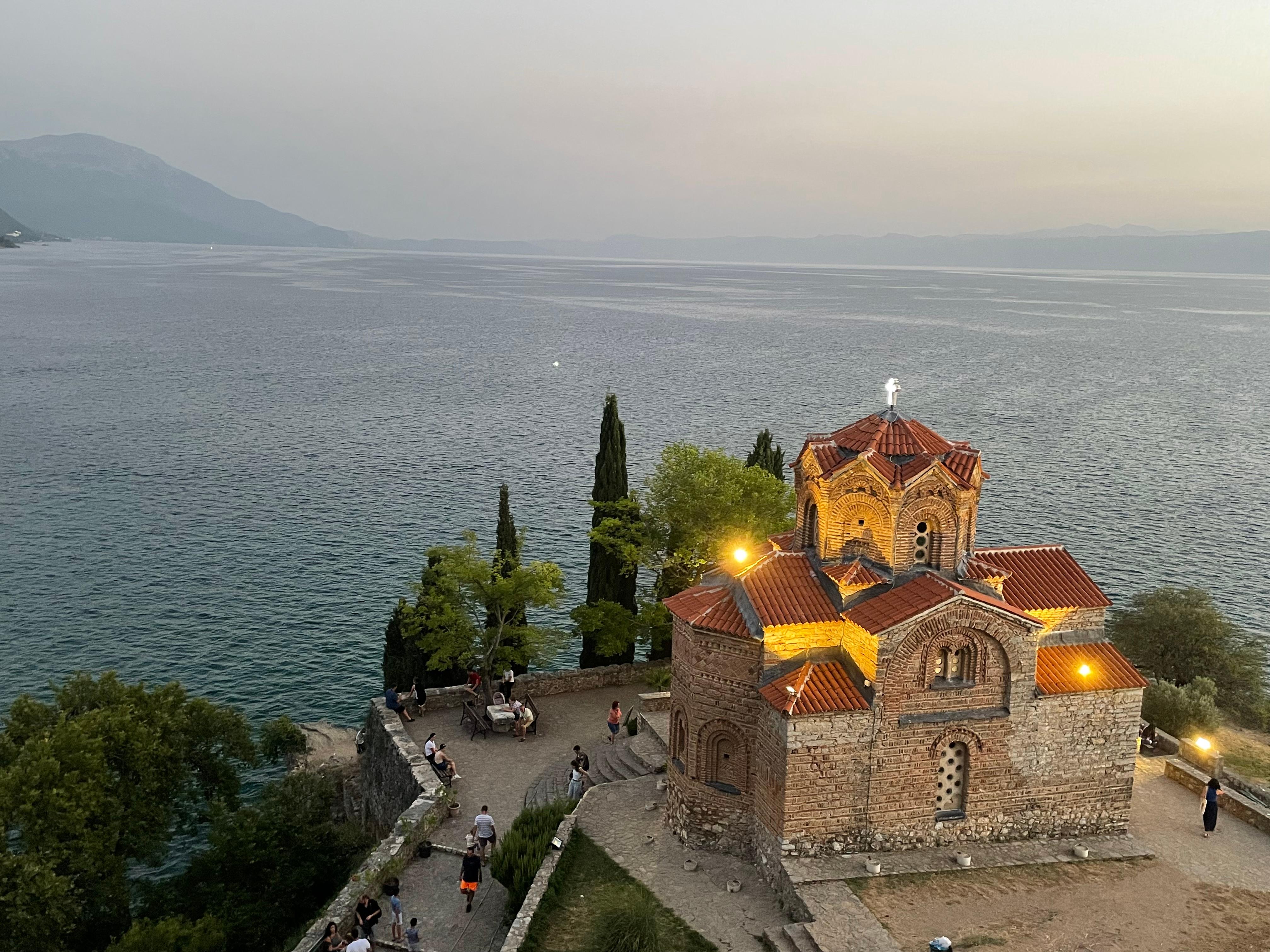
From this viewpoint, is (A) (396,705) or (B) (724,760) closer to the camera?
(B) (724,760)

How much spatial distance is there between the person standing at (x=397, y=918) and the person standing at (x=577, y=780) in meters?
6.31

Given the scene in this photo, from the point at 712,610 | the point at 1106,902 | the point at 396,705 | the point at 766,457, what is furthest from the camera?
the point at 766,457

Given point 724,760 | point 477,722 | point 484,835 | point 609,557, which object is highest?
point 609,557

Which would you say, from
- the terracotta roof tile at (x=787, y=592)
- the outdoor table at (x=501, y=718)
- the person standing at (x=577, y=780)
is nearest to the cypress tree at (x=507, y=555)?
the outdoor table at (x=501, y=718)

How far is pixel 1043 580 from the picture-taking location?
26.5m

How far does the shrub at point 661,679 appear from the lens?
34.8m

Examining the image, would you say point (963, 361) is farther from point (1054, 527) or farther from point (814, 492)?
point (814, 492)

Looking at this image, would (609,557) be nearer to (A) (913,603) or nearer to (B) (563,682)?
(B) (563,682)

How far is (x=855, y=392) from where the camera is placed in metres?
108

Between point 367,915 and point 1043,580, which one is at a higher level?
point 1043,580

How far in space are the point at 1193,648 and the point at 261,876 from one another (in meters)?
38.0

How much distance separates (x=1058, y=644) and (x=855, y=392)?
84.5 metres

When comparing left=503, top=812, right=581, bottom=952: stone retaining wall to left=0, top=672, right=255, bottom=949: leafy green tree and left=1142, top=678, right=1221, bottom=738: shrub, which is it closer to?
left=0, top=672, right=255, bottom=949: leafy green tree

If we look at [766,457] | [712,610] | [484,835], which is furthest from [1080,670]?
[766,457]
